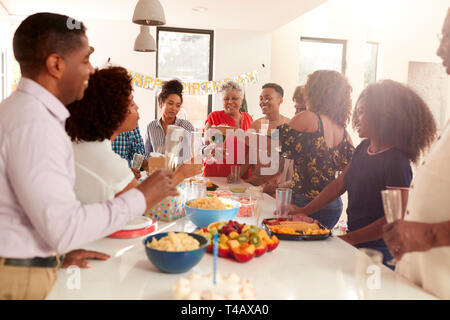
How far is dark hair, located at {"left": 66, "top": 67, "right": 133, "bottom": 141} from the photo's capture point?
162 cm

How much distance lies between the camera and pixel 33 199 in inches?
36.1

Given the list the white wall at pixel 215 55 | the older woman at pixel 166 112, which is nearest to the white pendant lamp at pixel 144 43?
the older woman at pixel 166 112

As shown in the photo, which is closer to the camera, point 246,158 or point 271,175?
point 271,175

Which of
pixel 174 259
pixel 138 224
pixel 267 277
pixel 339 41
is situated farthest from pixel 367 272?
pixel 339 41

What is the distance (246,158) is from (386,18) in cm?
445

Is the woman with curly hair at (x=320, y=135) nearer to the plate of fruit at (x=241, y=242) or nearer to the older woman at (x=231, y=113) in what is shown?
the plate of fruit at (x=241, y=242)

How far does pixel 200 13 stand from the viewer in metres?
5.27

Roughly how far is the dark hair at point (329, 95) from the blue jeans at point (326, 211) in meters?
0.51

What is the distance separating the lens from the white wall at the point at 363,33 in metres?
6.16

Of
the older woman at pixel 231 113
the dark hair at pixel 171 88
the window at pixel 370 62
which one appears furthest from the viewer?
the window at pixel 370 62

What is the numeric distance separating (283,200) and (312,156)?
703 mm

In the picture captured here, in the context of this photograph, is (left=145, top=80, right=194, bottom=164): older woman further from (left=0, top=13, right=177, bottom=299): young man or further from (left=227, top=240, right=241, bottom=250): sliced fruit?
(left=0, top=13, right=177, bottom=299): young man

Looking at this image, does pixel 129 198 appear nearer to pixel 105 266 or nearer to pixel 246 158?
pixel 105 266
